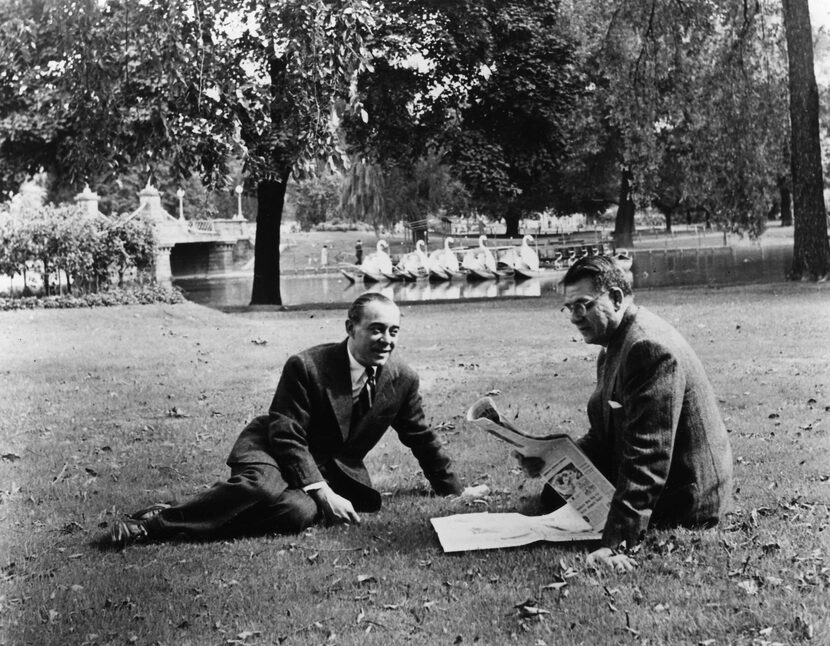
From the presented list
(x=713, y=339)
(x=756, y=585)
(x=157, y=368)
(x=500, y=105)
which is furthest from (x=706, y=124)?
(x=756, y=585)

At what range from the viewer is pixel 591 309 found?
387cm

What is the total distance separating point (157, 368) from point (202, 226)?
35830 millimetres

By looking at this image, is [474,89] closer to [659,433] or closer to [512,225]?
[659,433]

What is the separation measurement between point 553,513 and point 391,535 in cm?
84

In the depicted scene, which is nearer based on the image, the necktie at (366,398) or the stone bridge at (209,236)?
the necktie at (366,398)

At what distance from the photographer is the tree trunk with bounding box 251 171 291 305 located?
15.8 metres

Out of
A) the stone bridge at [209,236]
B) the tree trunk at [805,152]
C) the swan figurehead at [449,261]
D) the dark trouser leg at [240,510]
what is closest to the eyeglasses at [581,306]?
the dark trouser leg at [240,510]

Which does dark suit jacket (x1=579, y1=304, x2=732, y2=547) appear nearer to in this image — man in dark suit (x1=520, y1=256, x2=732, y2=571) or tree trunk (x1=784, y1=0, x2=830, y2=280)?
man in dark suit (x1=520, y1=256, x2=732, y2=571)

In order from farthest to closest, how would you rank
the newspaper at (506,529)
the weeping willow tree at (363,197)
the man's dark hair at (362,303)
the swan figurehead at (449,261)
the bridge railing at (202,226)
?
the bridge railing at (202,226)
the weeping willow tree at (363,197)
the swan figurehead at (449,261)
the man's dark hair at (362,303)
the newspaper at (506,529)

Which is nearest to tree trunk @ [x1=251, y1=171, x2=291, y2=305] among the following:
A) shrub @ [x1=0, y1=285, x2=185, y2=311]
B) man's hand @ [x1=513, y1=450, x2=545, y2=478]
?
shrub @ [x1=0, y1=285, x2=185, y2=311]

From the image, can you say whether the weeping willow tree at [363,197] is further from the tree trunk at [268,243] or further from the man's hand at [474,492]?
the man's hand at [474,492]

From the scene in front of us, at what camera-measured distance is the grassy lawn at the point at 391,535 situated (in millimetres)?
3439

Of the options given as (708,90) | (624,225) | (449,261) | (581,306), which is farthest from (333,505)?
(624,225)

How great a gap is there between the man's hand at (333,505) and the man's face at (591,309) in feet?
5.25
